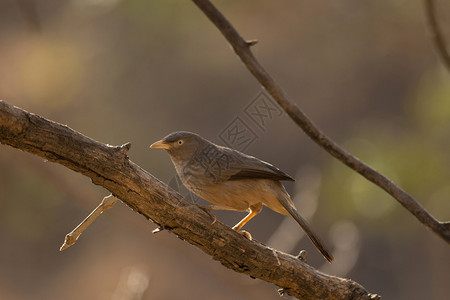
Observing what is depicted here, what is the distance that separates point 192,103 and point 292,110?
995 centimetres

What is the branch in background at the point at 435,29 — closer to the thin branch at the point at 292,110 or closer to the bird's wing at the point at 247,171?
the thin branch at the point at 292,110

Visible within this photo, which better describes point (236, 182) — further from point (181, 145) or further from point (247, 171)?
point (181, 145)

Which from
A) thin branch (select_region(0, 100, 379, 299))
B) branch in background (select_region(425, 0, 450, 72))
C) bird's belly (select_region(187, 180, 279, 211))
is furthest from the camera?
bird's belly (select_region(187, 180, 279, 211))

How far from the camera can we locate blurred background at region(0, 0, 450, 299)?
10703 millimetres

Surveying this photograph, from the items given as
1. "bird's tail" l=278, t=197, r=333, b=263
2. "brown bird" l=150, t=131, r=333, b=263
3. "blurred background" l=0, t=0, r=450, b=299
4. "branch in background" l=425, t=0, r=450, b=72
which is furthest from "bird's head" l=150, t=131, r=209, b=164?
"blurred background" l=0, t=0, r=450, b=299

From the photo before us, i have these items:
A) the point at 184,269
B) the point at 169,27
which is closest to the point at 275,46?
the point at 169,27

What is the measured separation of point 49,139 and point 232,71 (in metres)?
11.4

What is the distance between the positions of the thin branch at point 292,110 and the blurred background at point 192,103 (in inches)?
207

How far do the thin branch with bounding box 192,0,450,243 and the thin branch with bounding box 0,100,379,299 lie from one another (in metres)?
0.78

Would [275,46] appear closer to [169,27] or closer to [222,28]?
[169,27]

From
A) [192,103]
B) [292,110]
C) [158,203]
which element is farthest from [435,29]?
[192,103]

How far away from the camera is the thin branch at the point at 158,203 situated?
287 cm

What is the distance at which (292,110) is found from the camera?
157 inches

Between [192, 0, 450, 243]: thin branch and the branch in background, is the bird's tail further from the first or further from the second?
the branch in background
